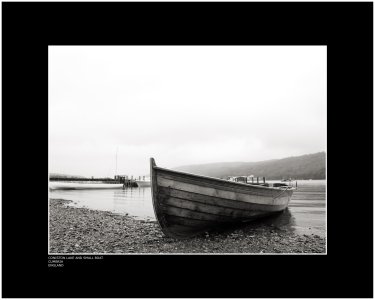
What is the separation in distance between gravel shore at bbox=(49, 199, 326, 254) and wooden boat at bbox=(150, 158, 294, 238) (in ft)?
1.09

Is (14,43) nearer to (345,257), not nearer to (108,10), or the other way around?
(108,10)

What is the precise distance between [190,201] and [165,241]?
117 cm

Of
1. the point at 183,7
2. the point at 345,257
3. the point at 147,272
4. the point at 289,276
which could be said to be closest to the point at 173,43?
the point at 183,7

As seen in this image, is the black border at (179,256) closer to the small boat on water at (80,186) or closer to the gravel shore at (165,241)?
the gravel shore at (165,241)

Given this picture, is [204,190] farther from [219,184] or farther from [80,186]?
[80,186]

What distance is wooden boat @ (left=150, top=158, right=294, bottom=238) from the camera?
636 cm

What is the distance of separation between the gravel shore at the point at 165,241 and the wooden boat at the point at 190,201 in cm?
33

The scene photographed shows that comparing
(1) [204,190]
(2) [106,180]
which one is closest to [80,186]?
(2) [106,180]

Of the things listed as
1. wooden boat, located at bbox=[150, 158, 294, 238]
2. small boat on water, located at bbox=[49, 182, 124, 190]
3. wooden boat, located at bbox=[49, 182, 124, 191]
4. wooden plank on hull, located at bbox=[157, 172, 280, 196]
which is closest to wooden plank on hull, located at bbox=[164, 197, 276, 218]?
wooden boat, located at bbox=[150, 158, 294, 238]

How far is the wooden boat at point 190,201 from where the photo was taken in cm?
636

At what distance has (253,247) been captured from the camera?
6.23 metres

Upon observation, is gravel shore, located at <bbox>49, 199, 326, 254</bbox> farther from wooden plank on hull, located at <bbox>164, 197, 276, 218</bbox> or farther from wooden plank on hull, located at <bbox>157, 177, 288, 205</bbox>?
wooden plank on hull, located at <bbox>157, 177, 288, 205</bbox>

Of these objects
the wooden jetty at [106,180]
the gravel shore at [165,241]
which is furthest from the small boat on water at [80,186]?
the gravel shore at [165,241]

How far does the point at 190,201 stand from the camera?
6535 mm
